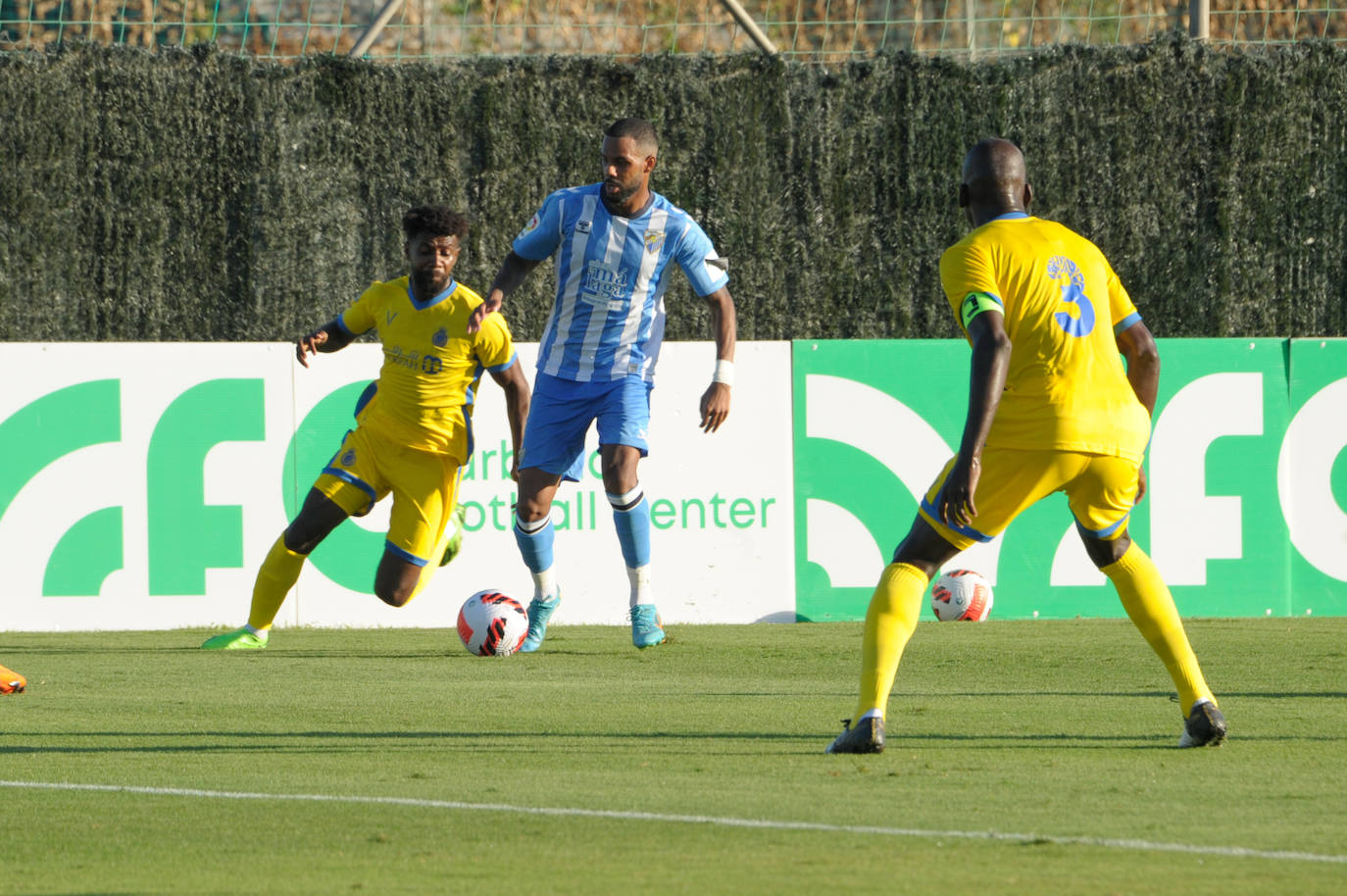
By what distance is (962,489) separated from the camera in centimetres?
555

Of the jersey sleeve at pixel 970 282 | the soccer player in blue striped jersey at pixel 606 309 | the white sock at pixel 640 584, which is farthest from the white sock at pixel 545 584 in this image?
the jersey sleeve at pixel 970 282

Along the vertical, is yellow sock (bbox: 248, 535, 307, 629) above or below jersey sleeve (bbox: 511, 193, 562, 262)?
below

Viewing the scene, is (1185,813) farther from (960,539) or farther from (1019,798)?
(960,539)

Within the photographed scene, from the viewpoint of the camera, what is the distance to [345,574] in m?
12.1

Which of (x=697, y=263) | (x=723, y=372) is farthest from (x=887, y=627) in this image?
(x=697, y=263)

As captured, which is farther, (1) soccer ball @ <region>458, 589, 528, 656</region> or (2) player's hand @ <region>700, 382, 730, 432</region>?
(1) soccer ball @ <region>458, 589, 528, 656</region>

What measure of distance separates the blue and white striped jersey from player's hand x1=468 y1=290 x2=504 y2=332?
0.50 meters

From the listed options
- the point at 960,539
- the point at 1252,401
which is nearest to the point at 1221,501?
the point at 1252,401

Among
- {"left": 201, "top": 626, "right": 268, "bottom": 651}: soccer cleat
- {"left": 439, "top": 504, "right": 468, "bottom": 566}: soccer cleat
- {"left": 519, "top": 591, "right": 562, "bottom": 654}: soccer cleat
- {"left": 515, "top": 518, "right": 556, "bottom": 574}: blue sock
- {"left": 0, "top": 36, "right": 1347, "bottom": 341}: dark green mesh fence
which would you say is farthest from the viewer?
{"left": 0, "top": 36, "right": 1347, "bottom": 341}: dark green mesh fence

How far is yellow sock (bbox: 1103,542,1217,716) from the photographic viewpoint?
597 cm

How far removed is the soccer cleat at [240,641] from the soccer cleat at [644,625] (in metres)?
2.01

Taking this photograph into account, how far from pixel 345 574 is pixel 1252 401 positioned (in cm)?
614

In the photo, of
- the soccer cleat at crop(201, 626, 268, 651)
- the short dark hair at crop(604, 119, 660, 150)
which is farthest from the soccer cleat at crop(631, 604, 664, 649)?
the short dark hair at crop(604, 119, 660, 150)

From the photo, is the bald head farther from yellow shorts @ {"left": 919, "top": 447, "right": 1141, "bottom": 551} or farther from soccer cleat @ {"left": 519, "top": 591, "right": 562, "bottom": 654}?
soccer cleat @ {"left": 519, "top": 591, "right": 562, "bottom": 654}
